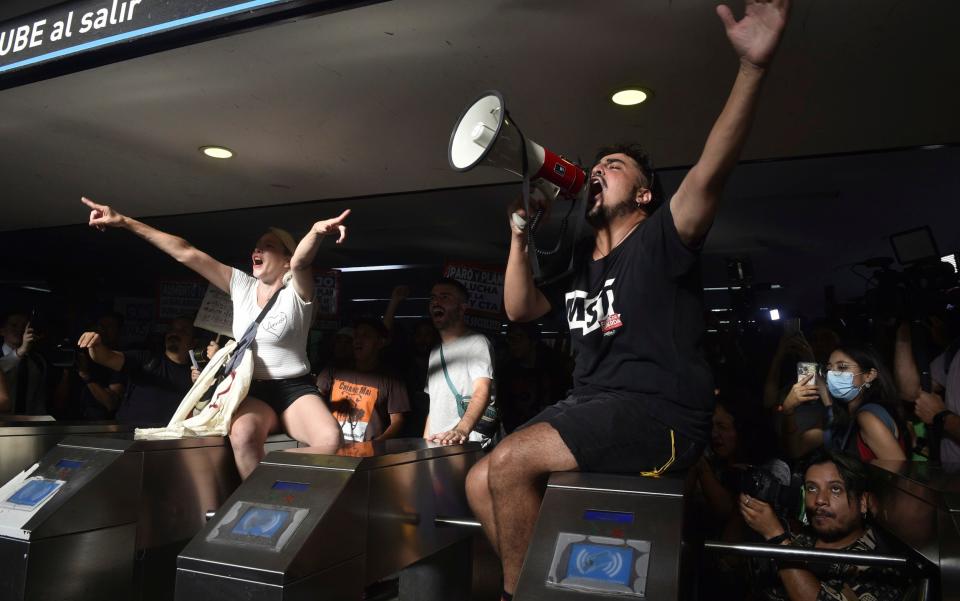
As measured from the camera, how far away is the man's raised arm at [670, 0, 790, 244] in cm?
149

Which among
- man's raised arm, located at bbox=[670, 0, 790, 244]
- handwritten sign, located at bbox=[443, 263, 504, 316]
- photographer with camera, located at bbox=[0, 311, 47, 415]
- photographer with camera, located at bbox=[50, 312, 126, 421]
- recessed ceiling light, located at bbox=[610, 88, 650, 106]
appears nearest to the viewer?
man's raised arm, located at bbox=[670, 0, 790, 244]

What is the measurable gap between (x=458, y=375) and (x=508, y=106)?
1443 millimetres

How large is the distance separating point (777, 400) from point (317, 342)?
14.4ft

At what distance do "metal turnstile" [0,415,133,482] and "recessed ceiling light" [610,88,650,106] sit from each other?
2.78 m

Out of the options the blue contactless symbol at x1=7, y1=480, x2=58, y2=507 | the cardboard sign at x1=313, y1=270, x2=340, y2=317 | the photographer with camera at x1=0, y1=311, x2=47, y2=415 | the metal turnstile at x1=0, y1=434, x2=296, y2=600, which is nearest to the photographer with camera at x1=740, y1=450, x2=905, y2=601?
the metal turnstile at x1=0, y1=434, x2=296, y2=600

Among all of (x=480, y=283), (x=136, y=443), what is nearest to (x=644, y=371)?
(x=136, y=443)

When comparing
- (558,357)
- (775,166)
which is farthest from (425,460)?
(775,166)

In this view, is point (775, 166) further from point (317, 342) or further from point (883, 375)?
point (317, 342)

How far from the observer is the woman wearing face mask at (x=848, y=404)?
9.91ft

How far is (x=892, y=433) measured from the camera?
114 inches

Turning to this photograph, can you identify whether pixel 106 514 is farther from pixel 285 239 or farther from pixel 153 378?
pixel 153 378

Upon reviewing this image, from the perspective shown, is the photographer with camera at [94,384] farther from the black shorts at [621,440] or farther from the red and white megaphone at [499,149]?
the black shorts at [621,440]

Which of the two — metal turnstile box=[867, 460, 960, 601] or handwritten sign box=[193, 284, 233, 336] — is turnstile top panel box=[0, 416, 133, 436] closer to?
handwritten sign box=[193, 284, 233, 336]

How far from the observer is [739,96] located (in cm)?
152
